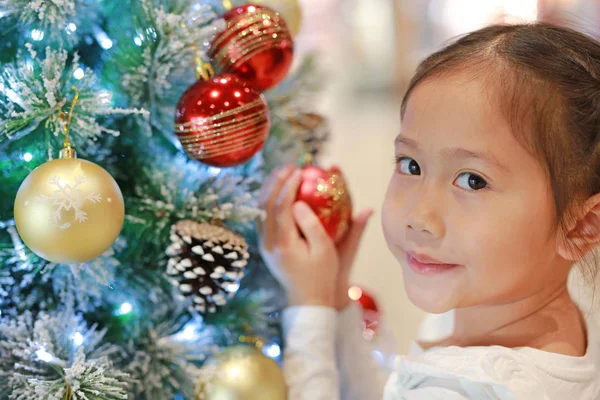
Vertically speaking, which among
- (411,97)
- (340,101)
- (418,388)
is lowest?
(340,101)

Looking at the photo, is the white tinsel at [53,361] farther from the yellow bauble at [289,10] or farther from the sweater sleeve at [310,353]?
the yellow bauble at [289,10]

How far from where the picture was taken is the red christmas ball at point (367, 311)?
1.03 metres

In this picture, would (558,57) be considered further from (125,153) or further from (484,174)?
(125,153)

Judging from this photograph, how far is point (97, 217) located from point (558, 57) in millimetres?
502

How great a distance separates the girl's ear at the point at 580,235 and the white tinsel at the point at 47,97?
0.49 metres

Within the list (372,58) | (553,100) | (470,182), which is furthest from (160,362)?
(372,58)

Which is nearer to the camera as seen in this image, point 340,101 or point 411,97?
point 411,97

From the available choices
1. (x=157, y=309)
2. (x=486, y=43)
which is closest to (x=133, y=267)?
(x=157, y=309)

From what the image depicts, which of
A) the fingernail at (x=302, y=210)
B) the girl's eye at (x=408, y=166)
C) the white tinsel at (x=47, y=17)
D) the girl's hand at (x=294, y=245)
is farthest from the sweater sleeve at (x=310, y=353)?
the white tinsel at (x=47, y=17)

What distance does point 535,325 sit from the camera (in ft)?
2.51

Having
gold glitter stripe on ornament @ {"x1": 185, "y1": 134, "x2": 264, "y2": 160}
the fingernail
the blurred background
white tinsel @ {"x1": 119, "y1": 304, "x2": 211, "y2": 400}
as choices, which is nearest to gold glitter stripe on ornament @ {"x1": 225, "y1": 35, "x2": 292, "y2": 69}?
gold glitter stripe on ornament @ {"x1": 185, "y1": 134, "x2": 264, "y2": 160}

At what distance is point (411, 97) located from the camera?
2.56ft

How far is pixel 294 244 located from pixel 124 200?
253 millimetres

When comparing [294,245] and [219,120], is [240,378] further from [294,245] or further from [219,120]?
[219,120]
